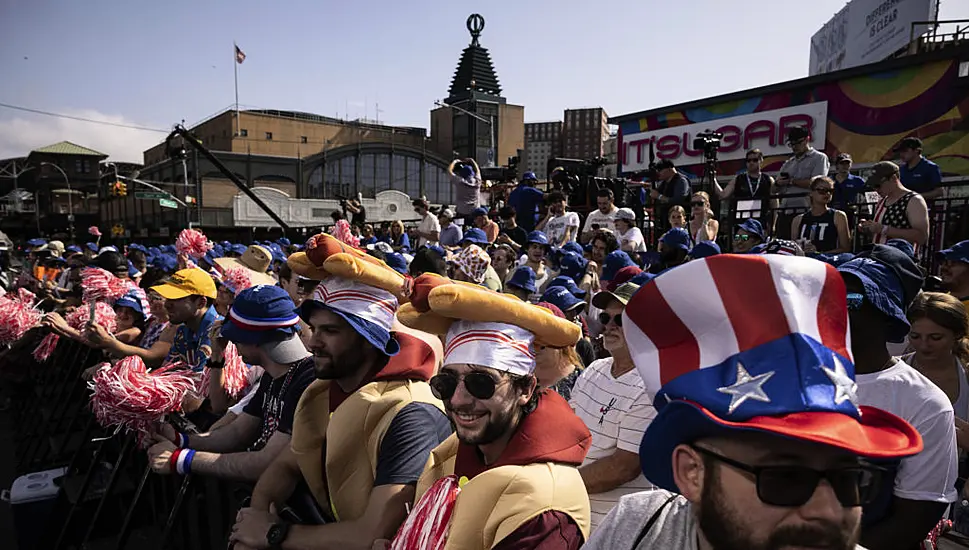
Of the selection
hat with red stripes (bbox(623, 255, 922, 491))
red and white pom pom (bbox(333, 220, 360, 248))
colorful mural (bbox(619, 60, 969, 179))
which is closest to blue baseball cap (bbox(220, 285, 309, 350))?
hat with red stripes (bbox(623, 255, 922, 491))

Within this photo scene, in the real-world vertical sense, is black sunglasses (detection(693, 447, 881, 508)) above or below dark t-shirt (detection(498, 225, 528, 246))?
below

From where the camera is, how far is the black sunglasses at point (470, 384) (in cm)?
205

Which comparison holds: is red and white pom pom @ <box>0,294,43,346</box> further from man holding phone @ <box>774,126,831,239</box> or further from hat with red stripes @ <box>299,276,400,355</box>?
man holding phone @ <box>774,126,831,239</box>

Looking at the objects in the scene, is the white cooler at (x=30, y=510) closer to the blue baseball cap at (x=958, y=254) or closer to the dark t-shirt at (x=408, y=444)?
the dark t-shirt at (x=408, y=444)

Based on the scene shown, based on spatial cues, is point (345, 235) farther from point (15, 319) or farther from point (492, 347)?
point (492, 347)

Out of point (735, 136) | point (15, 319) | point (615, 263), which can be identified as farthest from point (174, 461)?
point (735, 136)

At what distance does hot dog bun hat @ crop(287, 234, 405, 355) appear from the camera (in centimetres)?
277

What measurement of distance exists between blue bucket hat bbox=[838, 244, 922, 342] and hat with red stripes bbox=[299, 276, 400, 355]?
1.96 metres

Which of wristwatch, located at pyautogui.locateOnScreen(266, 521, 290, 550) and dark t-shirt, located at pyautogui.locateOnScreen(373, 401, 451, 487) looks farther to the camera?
wristwatch, located at pyautogui.locateOnScreen(266, 521, 290, 550)

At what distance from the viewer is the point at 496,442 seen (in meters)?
2.06

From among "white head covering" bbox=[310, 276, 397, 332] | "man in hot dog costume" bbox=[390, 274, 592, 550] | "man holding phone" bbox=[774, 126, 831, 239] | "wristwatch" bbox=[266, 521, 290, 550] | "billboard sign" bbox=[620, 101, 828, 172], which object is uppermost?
"billboard sign" bbox=[620, 101, 828, 172]

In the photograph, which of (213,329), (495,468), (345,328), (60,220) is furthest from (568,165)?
A: (60,220)

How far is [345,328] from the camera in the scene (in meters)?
2.77

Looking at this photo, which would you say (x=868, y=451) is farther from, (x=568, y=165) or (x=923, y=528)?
(x=568, y=165)
